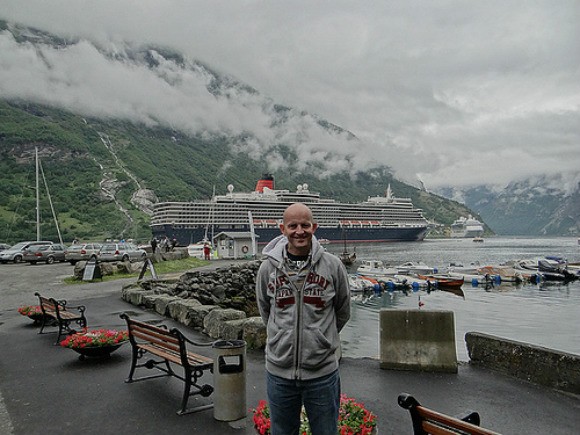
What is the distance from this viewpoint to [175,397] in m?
4.84

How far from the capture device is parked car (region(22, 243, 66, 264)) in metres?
25.8

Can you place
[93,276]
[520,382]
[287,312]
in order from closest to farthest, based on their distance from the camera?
[287,312] → [520,382] → [93,276]

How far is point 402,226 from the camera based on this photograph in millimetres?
106312

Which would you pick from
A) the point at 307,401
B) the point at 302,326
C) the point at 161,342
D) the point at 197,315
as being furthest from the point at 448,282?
the point at 302,326

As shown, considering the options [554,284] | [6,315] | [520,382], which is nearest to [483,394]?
[520,382]

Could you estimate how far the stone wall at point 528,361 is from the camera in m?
5.05

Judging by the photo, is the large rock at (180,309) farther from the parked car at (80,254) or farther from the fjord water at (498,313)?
the parked car at (80,254)

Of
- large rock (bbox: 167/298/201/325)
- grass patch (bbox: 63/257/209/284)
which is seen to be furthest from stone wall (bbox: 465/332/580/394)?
grass patch (bbox: 63/257/209/284)

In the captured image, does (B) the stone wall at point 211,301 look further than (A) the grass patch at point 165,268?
No

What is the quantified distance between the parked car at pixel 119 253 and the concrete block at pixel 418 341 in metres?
20.8

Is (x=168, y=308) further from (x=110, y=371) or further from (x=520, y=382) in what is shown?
(x=520, y=382)

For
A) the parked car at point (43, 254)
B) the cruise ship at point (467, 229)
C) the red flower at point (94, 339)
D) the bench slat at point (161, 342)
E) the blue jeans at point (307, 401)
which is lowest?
the cruise ship at point (467, 229)

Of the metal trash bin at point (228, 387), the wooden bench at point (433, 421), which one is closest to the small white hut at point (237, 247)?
the metal trash bin at point (228, 387)

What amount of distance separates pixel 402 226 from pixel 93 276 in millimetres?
95394
